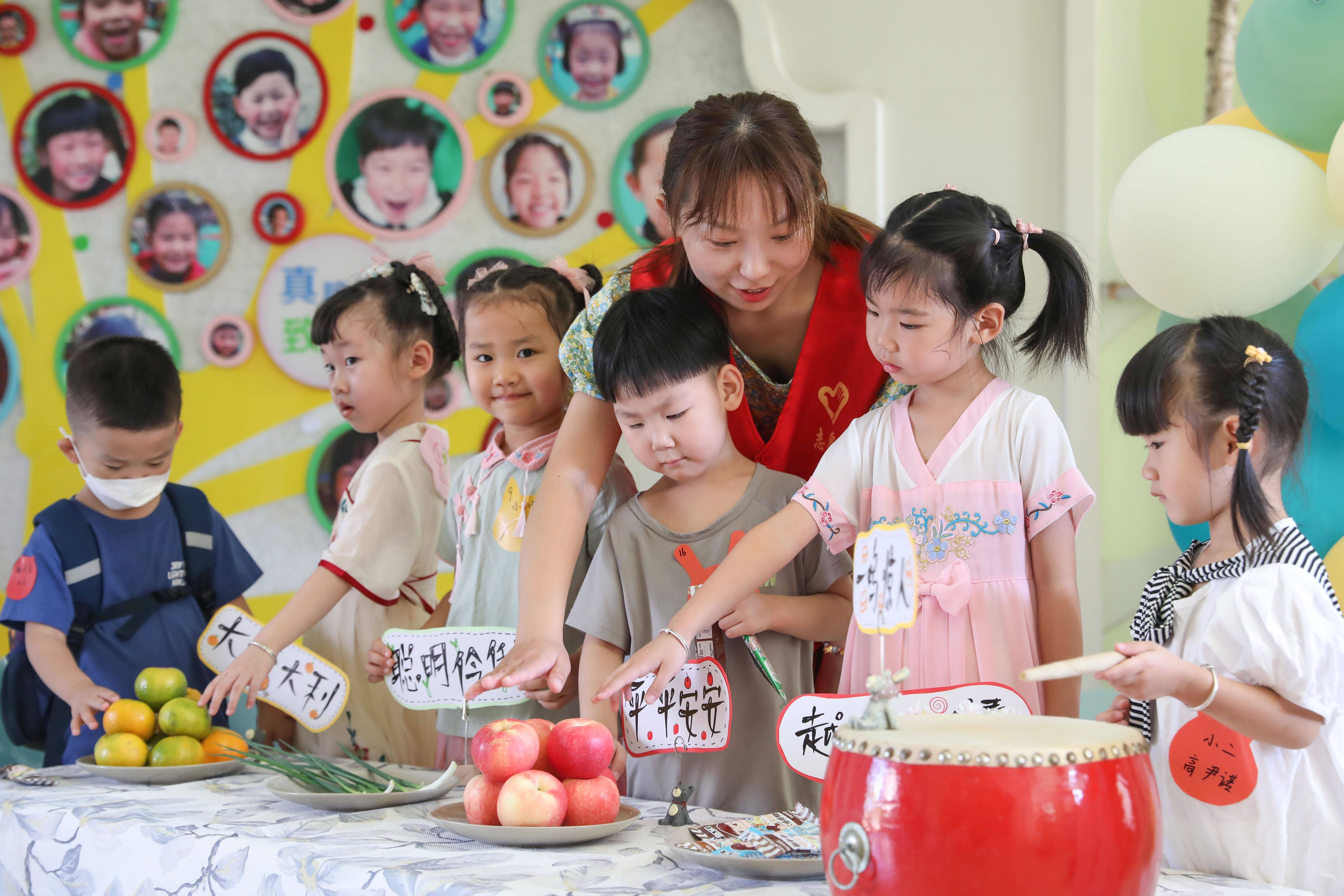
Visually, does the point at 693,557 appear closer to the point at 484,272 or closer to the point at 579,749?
the point at 579,749

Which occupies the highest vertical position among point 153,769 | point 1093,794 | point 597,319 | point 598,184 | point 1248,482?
point 598,184

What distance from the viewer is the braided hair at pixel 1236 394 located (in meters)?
1.12

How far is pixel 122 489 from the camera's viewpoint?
1.94m

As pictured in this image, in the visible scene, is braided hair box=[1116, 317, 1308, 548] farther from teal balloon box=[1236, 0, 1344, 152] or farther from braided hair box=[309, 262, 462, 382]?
braided hair box=[309, 262, 462, 382]

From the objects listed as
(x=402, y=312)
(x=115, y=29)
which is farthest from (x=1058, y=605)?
(x=115, y=29)

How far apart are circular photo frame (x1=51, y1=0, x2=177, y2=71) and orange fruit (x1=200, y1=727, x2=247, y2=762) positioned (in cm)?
232

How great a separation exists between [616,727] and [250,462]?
2.10 meters

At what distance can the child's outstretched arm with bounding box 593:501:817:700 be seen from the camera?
3.53 feet

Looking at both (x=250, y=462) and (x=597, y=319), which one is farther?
(x=250, y=462)

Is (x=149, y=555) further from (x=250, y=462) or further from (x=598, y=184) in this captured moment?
(x=598, y=184)

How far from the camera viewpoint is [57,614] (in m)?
1.86

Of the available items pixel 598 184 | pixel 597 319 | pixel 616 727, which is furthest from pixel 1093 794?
pixel 598 184

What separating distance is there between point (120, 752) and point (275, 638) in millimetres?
248

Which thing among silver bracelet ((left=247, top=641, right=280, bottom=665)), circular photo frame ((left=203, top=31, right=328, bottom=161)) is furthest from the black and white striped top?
circular photo frame ((left=203, top=31, right=328, bottom=161))
